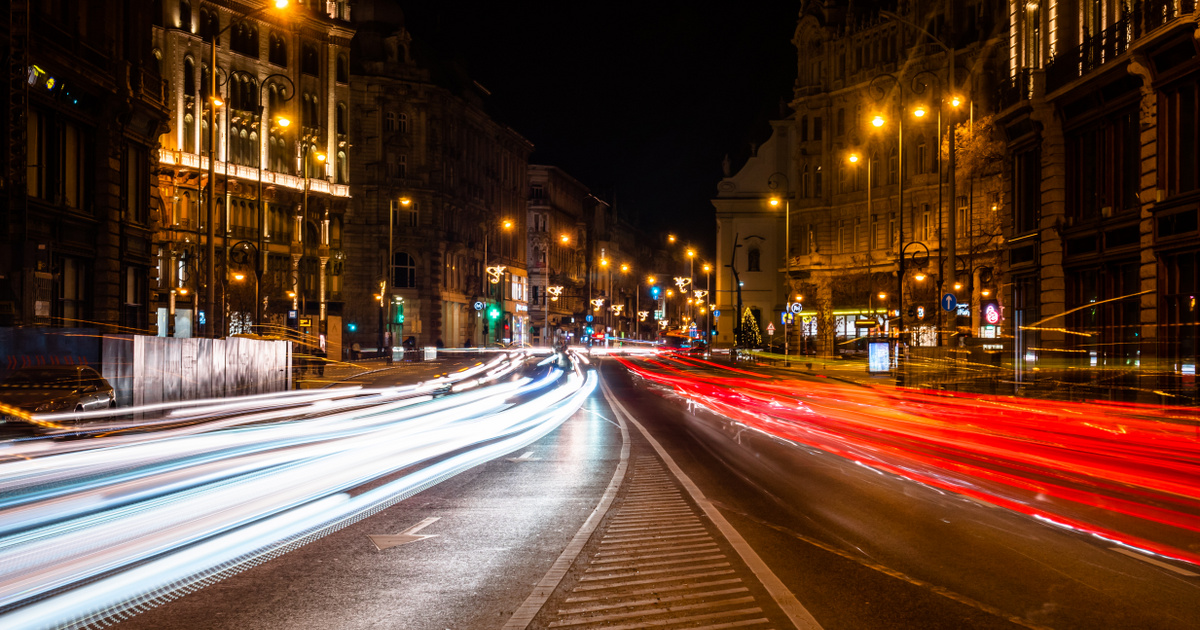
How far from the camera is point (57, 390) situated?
1669 cm

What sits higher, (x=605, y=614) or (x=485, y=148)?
(x=485, y=148)

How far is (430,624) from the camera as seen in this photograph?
6148 mm

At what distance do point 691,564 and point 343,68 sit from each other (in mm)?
66275

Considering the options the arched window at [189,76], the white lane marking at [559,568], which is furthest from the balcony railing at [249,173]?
the white lane marking at [559,568]

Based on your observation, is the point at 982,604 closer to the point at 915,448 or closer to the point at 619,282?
the point at 915,448

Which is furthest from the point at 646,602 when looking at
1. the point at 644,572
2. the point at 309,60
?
the point at 309,60

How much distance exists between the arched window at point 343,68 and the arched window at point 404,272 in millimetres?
15156

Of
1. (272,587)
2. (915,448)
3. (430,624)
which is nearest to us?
(430,624)

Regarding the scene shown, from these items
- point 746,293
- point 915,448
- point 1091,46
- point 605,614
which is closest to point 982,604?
point 605,614

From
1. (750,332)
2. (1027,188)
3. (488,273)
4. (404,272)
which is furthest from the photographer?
(488,273)

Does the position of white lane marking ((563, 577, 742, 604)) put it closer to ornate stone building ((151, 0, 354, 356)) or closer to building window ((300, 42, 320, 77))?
ornate stone building ((151, 0, 354, 356))

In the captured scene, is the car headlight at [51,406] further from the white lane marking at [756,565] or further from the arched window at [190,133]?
the arched window at [190,133]

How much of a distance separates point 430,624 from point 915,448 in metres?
12.3

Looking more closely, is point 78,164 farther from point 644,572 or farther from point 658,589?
point 658,589
